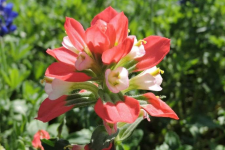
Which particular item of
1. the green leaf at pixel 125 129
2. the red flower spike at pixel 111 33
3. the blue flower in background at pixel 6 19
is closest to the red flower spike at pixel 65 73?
the red flower spike at pixel 111 33

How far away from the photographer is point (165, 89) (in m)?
2.60

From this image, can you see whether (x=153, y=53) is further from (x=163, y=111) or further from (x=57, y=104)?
(x=57, y=104)

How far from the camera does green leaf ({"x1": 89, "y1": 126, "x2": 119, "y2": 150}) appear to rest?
3.58ft

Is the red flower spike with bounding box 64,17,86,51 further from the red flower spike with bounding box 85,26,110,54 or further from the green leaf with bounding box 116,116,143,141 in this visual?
the green leaf with bounding box 116,116,143,141

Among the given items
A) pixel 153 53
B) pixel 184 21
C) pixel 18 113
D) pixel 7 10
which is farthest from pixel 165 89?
pixel 153 53

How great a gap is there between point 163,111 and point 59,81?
32cm

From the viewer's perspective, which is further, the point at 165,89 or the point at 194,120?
the point at 165,89

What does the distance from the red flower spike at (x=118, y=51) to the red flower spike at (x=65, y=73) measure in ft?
0.28

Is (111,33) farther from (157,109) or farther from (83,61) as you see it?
(157,109)

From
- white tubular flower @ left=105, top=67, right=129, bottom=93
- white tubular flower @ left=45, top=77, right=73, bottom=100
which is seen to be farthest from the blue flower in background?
white tubular flower @ left=105, top=67, right=129, bottom=93

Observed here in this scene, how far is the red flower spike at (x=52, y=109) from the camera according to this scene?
3.46ft

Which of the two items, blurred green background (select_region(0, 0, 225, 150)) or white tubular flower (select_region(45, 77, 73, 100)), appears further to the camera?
blurred green background (select_region(0, 0, 225, 150))

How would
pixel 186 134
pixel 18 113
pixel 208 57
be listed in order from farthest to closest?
pixel 208 57 < pixel 186 134 < pixel 18 113

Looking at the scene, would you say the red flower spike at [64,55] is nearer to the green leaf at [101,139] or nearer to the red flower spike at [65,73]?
the red flower spike at [65,73]
